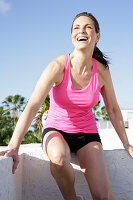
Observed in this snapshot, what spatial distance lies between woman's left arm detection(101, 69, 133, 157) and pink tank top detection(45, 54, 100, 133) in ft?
0.53

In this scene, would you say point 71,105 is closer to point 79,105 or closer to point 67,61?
point 79,105

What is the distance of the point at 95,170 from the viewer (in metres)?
2.29

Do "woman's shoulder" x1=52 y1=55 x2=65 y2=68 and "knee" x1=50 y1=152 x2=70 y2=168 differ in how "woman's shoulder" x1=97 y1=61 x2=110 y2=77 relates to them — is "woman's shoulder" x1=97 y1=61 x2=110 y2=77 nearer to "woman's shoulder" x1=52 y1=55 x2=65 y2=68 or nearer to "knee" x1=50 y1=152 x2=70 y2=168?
"woman's shoulder" x1=52 y1=55 x2=65 y2=68

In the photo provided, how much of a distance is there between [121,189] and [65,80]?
50.2 inches

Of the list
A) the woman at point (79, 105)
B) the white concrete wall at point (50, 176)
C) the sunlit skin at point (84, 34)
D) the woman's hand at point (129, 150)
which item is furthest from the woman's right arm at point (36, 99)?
the woman's hand at point (129, 150)

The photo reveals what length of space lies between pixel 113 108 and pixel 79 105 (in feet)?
1.45

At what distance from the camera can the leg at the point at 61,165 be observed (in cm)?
209

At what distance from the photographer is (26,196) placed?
9.05ft

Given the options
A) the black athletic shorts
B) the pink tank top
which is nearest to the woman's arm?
the pink tank top

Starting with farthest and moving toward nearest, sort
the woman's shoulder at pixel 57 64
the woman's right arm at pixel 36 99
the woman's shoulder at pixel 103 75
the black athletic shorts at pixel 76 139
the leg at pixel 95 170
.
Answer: the woman's shoulder at pixel 103 75, the black athletic shorts at pixel 76 139, the woman's shoulder at pixel 57 64, the leg at pixel 95 170, the woman's right arm at pixel 36 99

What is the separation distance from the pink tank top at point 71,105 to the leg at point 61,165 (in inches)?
10.6

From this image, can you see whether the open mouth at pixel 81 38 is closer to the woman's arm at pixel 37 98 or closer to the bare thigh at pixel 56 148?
the woman's arm at pixel 37 98

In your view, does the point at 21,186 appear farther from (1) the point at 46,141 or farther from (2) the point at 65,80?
(2) the point at 65,80

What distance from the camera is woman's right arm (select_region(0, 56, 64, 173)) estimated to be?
2055mm
